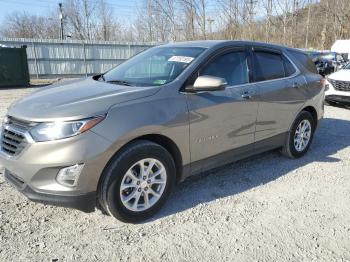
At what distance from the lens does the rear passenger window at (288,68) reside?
518cm

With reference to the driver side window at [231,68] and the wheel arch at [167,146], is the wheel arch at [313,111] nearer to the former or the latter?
the driver side window at [231,68]

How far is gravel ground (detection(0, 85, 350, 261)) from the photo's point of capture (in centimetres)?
306

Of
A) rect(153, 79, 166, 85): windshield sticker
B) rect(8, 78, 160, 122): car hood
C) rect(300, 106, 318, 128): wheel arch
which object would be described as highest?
rect(153, 79, 166, 85): windshield sticker

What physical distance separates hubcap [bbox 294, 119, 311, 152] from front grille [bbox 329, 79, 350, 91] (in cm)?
519

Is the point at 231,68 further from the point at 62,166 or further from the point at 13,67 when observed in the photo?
the point at 13,67

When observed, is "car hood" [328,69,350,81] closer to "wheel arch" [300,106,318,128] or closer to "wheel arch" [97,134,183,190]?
"wheel arch" [300,106,318,128]

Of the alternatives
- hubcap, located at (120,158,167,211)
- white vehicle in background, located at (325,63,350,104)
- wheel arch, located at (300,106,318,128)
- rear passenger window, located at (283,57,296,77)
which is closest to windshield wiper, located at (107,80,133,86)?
hubcap, located at (120,158,167,211)

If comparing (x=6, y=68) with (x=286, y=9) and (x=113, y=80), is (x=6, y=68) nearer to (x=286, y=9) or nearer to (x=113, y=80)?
(x=113, y=80)

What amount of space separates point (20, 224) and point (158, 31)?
37153mm

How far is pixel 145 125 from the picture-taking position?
332 centimetres

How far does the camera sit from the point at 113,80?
4176mm

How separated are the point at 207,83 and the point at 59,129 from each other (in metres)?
1.50

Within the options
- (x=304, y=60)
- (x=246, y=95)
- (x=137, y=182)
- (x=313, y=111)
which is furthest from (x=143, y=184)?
(x=304, y=60)

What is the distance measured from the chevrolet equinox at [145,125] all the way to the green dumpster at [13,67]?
12927 mm
